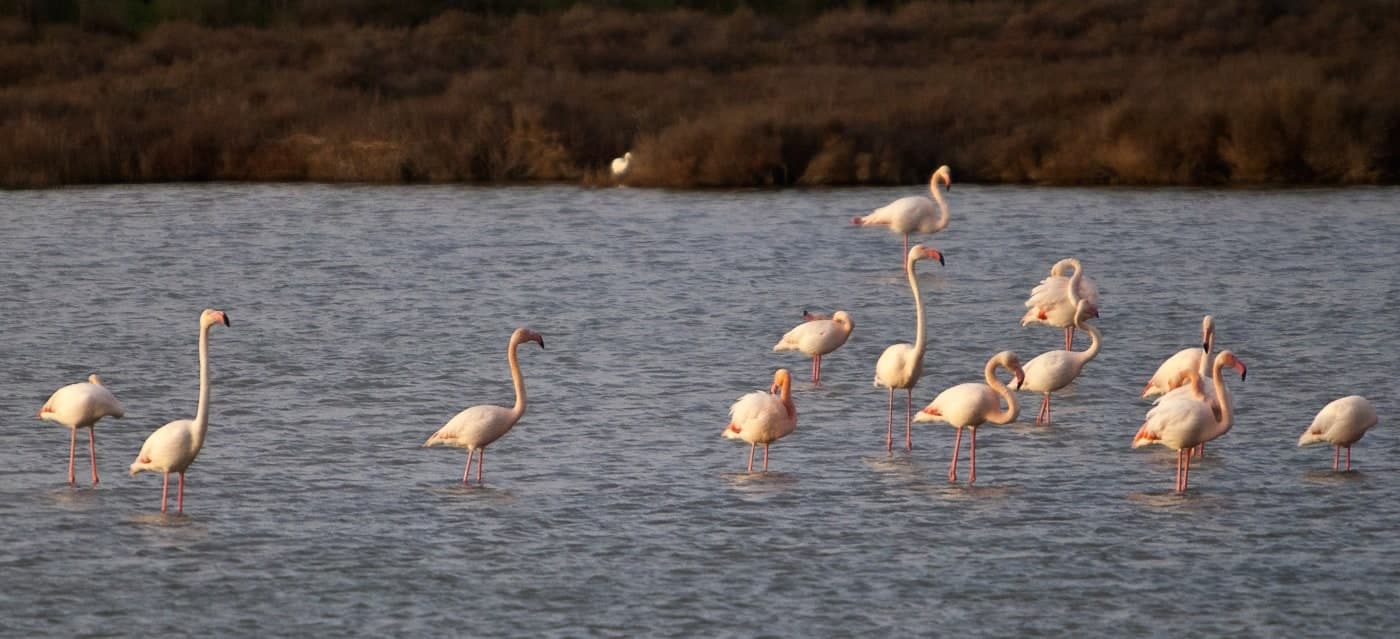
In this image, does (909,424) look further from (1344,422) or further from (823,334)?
(1344,422)

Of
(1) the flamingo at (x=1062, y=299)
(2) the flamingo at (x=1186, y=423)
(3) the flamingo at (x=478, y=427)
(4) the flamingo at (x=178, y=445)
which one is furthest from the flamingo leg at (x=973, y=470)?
(4) the flamingo at (x=178, y=445)

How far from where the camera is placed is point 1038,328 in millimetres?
15188

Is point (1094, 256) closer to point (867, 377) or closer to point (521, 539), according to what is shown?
point (867, 377)

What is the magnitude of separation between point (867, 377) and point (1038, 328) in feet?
8.17

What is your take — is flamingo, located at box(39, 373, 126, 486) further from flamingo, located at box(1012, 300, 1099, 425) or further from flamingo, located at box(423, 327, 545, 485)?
flamingo, located at box(1012, 300, 1099, 425)

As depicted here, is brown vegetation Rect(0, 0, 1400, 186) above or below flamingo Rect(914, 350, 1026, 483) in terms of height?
above

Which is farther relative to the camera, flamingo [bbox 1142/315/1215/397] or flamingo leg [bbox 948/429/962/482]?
flamingo [bbox 1142/315/1215/397]

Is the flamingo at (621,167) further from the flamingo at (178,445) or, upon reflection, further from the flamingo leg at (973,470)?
the flamingo at (178,445)

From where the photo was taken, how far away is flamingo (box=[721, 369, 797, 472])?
10.1 metres

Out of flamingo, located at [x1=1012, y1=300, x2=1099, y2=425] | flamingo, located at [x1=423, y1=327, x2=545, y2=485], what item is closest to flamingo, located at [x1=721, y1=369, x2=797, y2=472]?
flamingo, located at [x1=423, y1=327, x2=545, y2=485]

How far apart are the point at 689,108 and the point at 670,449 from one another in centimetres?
1818

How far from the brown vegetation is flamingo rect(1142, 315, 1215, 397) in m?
13.5

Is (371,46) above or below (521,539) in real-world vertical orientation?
above

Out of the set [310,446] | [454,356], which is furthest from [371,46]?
[310,446]
